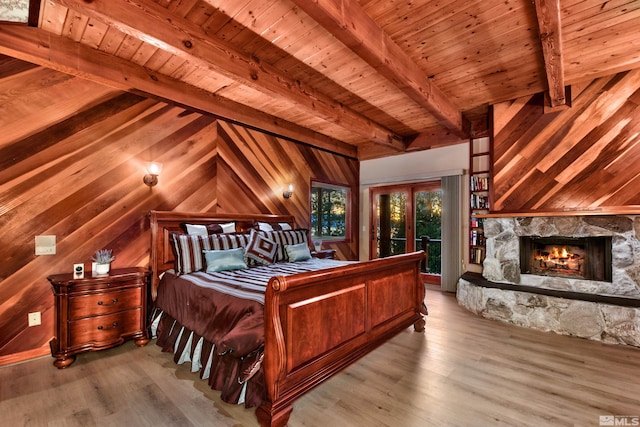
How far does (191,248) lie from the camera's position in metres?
3.18

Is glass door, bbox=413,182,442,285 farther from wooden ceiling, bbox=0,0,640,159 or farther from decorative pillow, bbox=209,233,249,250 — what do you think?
decorative pillow, bbox=209,233,249,250

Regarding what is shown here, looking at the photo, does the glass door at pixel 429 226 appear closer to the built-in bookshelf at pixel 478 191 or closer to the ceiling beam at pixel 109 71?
the built-in bookshelf at pixel 478 191

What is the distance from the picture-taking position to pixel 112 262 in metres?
3.18

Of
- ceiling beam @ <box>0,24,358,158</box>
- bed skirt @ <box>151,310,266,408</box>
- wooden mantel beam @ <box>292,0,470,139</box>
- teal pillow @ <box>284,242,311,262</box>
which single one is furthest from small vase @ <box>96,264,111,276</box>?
wooden mantel beam @ <box>292,0,470,139</box>

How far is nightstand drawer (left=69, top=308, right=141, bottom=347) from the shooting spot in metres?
2.58

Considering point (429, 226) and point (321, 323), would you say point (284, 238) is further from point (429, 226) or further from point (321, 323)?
point (429, 226)

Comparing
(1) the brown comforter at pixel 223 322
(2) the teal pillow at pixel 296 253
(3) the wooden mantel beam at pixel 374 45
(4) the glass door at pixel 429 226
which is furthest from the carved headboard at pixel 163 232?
(4) the glass door at pixel 429 226

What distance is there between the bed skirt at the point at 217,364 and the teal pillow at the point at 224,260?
2.06 feet

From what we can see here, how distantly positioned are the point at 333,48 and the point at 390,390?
3038 mm

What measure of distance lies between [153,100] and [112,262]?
1.92 m

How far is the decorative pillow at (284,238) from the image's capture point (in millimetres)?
3932

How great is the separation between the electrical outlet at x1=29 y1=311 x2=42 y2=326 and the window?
3850 millimetres

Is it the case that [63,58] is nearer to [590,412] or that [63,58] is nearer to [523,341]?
[590,412]

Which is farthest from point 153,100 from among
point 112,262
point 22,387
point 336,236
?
point 336,236
